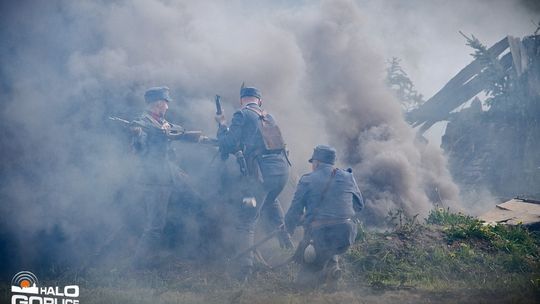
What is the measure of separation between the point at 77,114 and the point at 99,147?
93cm

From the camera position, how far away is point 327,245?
17.5 feet

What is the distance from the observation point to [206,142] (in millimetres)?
7160

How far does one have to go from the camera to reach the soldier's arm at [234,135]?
6.50 metres

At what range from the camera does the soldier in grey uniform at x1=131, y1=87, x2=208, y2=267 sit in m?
6.27

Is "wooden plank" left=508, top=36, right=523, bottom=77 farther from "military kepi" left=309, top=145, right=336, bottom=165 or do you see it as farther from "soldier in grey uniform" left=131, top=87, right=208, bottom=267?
"soldier in grey uniform" left=131, top=87, right=208, bottom=267

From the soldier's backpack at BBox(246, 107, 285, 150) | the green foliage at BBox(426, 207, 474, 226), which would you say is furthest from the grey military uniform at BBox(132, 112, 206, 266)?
the green foliage at BBox(426, 207, 474, 226)

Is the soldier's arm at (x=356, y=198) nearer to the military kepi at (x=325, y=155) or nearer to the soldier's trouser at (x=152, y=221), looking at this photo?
→ the military kepi at (x=325, y=155)

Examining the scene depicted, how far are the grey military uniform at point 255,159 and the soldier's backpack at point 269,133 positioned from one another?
4 cm

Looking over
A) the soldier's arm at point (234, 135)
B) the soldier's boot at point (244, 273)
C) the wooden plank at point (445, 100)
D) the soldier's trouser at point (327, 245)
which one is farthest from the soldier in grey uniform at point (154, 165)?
the wooden plank at point (445, 100)

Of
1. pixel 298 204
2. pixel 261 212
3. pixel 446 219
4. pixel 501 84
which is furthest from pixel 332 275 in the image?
pixel 501 84

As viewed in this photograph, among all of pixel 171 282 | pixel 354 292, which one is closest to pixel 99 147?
pixel 171 282

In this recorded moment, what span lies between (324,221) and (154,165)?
3.23m

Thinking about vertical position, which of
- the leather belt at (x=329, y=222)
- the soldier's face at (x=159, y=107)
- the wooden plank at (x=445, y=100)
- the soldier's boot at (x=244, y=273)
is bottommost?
the soldier's boot at (x=244, y=273)

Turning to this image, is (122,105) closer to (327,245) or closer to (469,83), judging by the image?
(327,245)
